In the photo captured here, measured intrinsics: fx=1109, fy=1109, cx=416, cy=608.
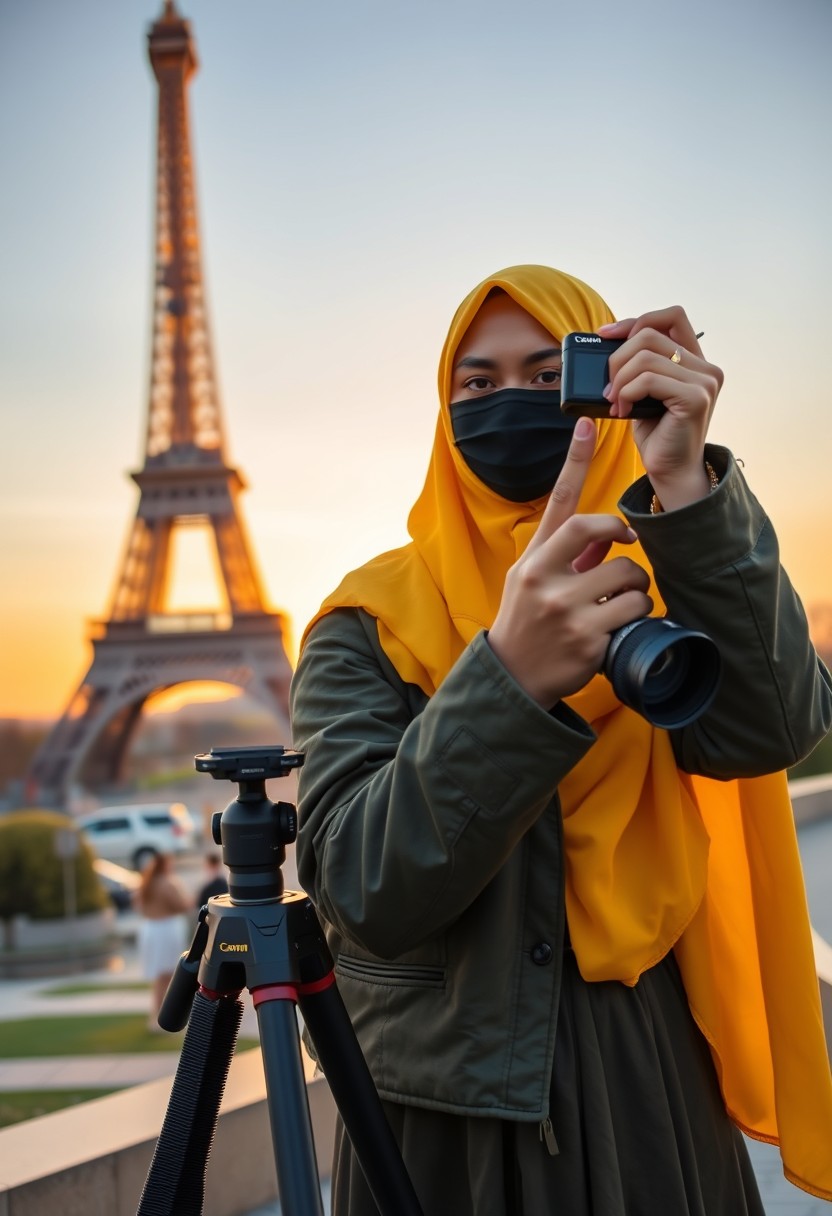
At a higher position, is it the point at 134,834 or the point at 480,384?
the point at 480,384

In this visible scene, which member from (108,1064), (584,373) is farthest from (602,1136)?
(108,1064)

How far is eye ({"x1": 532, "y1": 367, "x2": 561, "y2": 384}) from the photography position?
5.16 feet

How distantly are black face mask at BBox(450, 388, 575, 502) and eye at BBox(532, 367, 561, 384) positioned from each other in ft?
0.08

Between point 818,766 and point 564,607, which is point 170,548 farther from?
point 564,607

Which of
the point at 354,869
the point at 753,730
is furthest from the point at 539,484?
the point at 354,869

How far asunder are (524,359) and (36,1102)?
6.76 m

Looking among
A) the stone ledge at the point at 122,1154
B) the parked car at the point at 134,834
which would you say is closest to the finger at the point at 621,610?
the stone ledge at the point at 122,1154

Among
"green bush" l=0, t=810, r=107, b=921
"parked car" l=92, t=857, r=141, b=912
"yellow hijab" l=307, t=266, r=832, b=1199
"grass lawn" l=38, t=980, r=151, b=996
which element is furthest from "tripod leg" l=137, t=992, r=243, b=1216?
"parked car" l=92, t=857, r=141, b=912

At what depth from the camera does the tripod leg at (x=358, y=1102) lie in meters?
1.23

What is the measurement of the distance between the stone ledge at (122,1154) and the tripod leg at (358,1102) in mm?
1332

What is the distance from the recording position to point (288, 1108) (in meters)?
1.22

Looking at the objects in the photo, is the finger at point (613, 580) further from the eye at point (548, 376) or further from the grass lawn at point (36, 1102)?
the grass lawn at point (36, 1102)

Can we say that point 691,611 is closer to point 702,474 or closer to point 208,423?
point 702,474

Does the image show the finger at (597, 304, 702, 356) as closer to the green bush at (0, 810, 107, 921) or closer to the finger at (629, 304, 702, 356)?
the finger at (629, 304, 702, 356)
